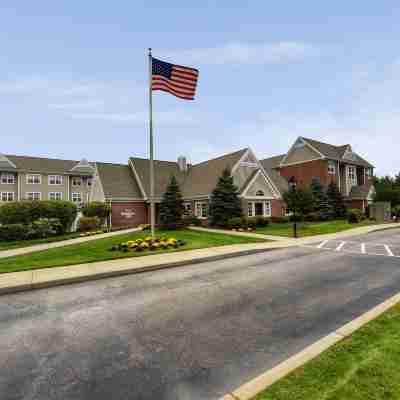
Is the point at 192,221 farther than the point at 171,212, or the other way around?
the point at 192,221

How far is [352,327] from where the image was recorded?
14.2 ft

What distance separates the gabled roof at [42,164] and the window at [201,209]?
102 feet

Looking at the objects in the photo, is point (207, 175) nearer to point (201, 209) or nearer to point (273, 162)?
point (201, 209)

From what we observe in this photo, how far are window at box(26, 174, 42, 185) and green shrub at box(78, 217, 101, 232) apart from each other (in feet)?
90.5

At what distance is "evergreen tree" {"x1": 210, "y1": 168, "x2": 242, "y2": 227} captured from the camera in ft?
81.0

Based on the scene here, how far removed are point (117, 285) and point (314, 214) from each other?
3079cm

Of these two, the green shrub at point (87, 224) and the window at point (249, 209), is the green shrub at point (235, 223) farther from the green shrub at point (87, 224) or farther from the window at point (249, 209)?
the green shrub at point (87, 224)

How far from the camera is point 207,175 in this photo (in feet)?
101

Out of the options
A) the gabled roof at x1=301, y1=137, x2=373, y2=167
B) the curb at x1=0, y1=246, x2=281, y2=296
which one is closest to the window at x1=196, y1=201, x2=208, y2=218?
the curb at x1=0, y1=246, x2=281, y2=296

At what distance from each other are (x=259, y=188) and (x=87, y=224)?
1914cm

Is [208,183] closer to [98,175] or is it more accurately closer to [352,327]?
[98,175]

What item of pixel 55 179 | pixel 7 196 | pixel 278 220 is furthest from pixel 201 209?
pixel 7 196

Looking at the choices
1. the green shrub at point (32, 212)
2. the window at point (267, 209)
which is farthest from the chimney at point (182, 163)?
the green shrub at point (32, 212)

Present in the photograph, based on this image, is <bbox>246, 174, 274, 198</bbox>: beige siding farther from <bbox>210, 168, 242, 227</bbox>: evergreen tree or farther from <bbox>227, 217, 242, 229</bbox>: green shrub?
<bbox>227, 217, 242, 229</bbox>: green shrub
